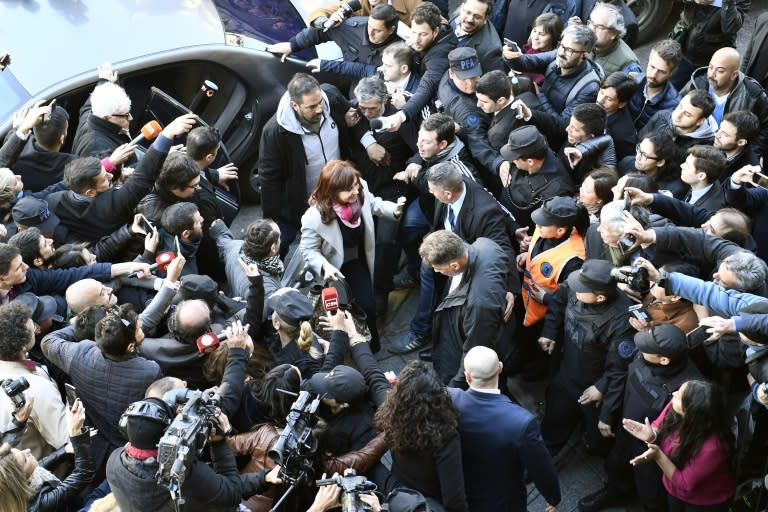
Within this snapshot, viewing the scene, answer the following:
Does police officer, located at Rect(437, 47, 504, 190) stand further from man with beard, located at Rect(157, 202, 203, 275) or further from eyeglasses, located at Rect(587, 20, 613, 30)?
man with beard, located at Rect(157, 202, 203, 275)

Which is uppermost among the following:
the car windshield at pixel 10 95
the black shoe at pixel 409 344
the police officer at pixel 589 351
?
the car windshield at pixel 10 95

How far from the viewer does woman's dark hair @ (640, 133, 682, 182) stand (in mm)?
5574

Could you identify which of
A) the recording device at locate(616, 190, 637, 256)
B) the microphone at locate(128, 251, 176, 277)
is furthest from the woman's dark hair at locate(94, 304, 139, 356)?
the recording device at locate(616, 190, 637, 256)

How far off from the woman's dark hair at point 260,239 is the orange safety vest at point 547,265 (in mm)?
1649

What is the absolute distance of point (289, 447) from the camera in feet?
12.5

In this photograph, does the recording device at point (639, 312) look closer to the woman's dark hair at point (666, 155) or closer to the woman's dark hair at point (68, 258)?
the woman's dark hair at point (666, 155)

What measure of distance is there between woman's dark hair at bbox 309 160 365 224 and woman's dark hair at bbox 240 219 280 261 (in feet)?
1.51

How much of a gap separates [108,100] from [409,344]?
2.79 meters

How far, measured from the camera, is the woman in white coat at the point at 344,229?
5.58 meters

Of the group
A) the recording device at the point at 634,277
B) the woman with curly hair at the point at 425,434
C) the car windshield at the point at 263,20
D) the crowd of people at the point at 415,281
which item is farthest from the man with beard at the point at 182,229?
the recording device at the point at 634,277

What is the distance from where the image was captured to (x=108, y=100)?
6.10 meters

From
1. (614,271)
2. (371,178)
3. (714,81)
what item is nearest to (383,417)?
(614,271)

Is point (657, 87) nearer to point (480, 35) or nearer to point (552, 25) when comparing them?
point (552, 25)

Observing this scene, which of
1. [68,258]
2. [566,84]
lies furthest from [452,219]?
[68,258]
